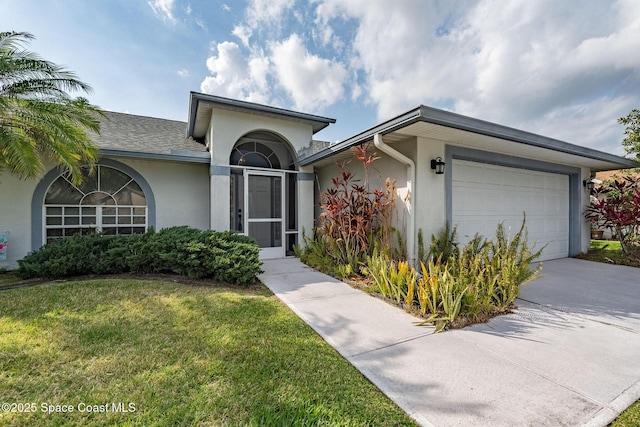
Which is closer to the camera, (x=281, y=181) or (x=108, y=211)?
(x=108, y=211)

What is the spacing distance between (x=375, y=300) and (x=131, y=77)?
8.40 meters

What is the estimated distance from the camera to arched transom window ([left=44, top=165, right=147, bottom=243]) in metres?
6.93

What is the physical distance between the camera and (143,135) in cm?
827

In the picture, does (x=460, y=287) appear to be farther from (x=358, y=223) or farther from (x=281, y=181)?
(x=281, y=181)

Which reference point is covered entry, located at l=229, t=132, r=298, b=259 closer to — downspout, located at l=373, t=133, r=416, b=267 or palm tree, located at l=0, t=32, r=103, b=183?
palm tree, located at l=0, t=32, r=103, b=183

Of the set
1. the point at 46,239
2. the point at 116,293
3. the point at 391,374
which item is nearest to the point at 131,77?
the point at 46,239

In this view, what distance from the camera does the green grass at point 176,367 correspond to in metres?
1.88

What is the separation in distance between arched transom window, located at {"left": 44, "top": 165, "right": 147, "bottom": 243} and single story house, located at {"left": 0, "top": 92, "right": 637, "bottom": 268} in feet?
0.08

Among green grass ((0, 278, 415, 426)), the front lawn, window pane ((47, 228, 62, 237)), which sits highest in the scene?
window pane ((47, 228, 62, 237))

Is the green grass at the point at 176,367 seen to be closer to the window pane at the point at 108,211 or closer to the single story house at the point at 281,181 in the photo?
the single story house at the point at 281,181

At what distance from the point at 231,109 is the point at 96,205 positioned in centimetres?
456

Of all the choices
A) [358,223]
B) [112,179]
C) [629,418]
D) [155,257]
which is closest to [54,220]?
[112,179]

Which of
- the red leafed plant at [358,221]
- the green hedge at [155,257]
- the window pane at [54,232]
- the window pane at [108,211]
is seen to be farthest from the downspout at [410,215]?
the window pane at [54,232]

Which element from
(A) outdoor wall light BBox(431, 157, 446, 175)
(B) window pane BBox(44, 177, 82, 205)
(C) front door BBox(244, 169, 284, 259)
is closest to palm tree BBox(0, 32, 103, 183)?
(B) window pane BBox(44, 177, 82, 205)
